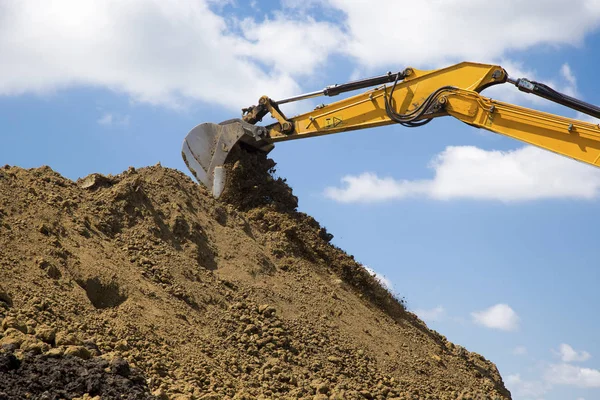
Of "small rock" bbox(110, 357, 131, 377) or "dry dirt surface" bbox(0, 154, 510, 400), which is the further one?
"dry dirt surface" bbox(0, 154, 510, 400)

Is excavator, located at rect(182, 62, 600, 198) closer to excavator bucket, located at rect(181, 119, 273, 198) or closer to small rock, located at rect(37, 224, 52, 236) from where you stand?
excavator bucket, located at rect(181, 119, 273, 198)

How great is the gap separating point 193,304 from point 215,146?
4892 millimetres

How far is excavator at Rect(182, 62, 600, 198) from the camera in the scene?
12914 mm

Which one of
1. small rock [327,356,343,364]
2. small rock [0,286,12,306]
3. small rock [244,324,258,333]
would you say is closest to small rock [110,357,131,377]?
small rock [0,286,12,306]

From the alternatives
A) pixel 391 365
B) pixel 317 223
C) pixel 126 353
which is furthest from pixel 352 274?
pixel 126 353

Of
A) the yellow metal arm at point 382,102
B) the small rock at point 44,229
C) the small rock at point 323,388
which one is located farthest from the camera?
the yellow metal arm at point 382,102

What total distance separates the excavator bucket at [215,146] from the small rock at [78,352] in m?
6.94

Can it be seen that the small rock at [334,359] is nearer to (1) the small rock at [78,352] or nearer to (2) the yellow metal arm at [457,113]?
(1) the small rock at [78,352]

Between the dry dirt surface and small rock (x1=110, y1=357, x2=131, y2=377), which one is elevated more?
the dry dirt surface

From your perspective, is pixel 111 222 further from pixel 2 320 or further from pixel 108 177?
pixel 2 320

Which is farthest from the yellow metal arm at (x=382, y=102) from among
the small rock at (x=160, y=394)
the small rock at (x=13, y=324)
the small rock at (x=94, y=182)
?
the small rock at (x=13, y=324)

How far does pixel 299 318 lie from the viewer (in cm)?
1355

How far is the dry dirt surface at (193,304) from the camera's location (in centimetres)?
1031

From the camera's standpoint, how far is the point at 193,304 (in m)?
12.8
